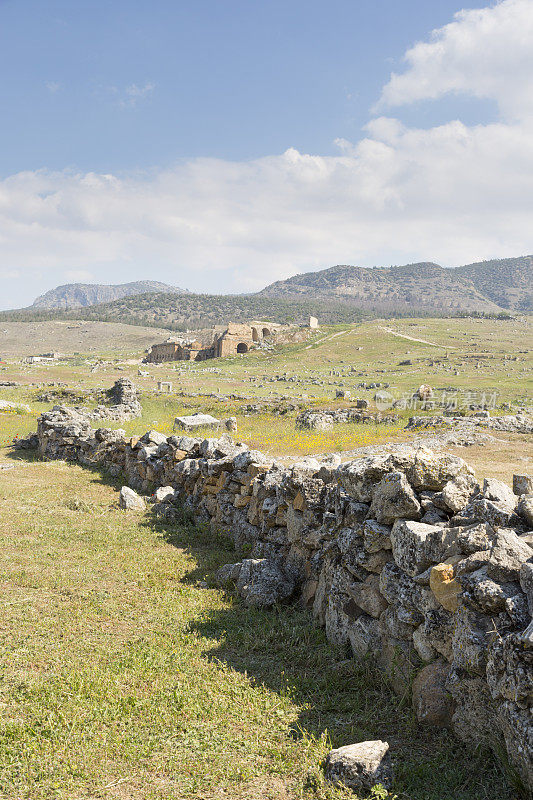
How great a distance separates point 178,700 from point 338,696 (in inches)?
63.8

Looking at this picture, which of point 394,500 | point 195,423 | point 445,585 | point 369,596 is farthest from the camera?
point 195,423

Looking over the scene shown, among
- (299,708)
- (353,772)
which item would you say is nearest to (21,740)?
(299,708)

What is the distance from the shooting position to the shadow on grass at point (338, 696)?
12.1 ft

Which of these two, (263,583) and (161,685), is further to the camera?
(263,583)

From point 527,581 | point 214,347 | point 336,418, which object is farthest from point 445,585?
point 214,347

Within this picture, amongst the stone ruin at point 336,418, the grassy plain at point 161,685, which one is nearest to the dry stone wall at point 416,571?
the grassy plain at point 161,685

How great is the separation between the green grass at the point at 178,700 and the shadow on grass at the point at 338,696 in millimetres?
15

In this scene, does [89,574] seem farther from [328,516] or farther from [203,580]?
[328,516]

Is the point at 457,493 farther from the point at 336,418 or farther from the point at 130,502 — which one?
the point at 336,418

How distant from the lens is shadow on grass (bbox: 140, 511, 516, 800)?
369cm

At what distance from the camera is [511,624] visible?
374cm

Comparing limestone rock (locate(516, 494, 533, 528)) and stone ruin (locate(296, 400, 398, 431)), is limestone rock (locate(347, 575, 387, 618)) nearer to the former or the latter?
limestone rock (locate(516, 494, 533, 528))

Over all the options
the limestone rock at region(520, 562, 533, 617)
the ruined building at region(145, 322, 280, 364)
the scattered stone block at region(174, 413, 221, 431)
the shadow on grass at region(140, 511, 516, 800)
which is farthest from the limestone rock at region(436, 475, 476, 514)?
the ruined building at region(145, 322, 280, 364)

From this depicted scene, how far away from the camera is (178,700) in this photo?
472 centimetres
